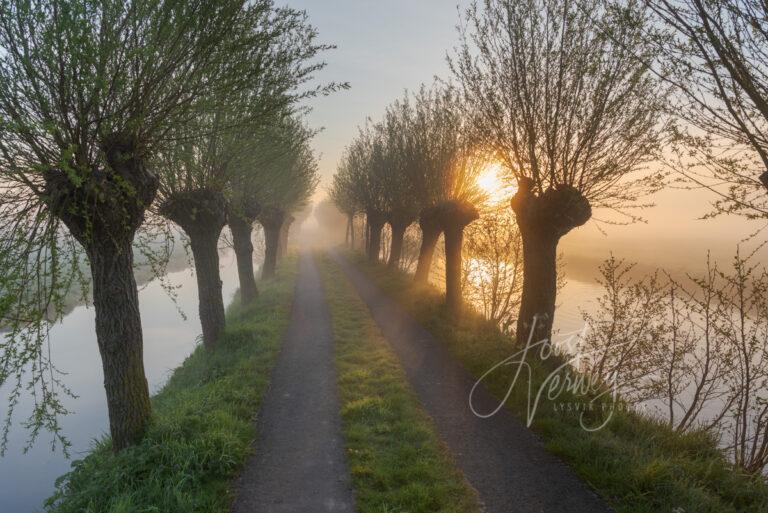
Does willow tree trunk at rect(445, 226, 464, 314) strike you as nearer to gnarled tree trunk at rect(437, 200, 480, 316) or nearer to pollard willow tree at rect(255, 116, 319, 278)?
gnarled tree trunk at rect(437, 200, 480, 316)

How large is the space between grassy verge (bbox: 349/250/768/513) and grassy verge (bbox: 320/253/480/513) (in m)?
2.03

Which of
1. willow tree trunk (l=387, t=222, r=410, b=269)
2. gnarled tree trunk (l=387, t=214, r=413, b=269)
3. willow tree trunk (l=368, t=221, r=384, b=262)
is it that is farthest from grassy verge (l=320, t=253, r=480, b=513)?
willow tree trunk (l=368, t=221, r=384, b=262)

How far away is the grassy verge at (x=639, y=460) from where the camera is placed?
241 inches

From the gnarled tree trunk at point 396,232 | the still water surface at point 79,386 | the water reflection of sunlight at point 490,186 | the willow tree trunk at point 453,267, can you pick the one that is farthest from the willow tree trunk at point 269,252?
the water reflection of sunlight at point 490,186

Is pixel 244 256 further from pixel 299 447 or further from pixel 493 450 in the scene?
pixel 493 450

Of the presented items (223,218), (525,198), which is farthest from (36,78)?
(525,198)

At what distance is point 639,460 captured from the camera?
22.2 feet

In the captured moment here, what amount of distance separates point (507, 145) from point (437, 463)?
818cm

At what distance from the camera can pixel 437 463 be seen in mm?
7371

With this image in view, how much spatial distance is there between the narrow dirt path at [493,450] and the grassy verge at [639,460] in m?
0.30

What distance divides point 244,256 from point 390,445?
15.8 m

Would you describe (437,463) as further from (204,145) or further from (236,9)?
(204,145)

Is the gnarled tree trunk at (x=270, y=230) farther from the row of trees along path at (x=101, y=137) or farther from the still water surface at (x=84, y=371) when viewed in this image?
the row of trees along path at (x=101, y=137)
